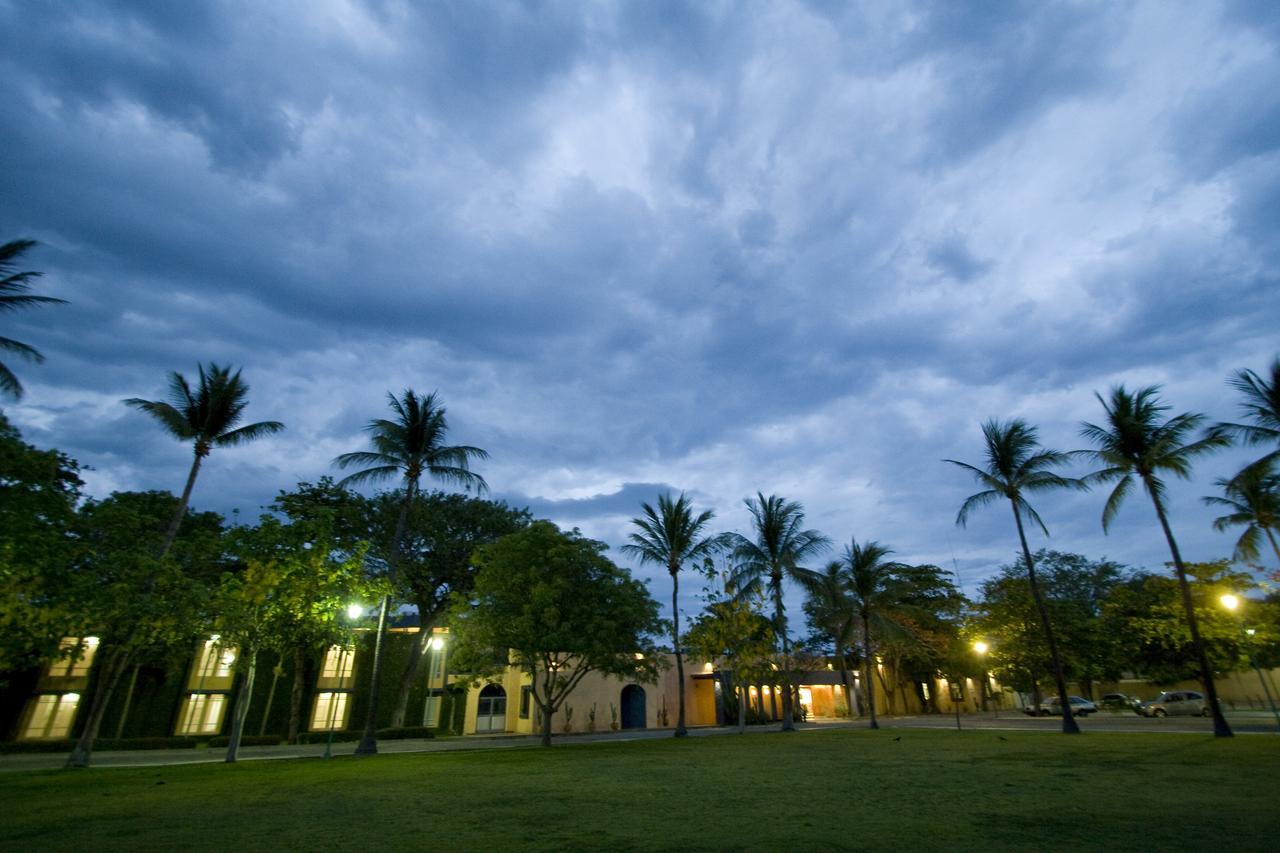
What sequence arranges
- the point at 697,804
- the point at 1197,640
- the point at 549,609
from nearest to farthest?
the point at 697,804 < the point at 1197,640 < the point at 549,609

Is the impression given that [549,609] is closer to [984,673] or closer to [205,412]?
[205,412]

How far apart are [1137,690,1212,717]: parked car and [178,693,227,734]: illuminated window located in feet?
173

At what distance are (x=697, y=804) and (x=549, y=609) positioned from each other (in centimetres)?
1440

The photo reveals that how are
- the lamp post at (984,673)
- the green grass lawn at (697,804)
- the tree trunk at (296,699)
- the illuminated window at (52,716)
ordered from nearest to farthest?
the green grass lawn at (697,804), the illuminated window at (52,716), the lamp post at (984,673), the tree trunk at (296,699)

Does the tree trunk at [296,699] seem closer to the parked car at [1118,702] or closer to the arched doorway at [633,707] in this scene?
the arched doorway at [633,707]

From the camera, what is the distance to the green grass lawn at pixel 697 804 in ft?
21.1

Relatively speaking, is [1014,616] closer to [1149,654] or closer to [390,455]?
[1149,654]

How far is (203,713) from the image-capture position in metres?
34.2

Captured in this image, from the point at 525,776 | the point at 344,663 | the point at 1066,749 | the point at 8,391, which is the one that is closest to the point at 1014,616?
the point at 1066,749

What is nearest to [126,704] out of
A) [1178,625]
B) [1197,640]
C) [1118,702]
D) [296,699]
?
[296,699]

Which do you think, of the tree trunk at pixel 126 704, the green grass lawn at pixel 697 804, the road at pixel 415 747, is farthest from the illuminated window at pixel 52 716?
the green grass lawn at pixel 697 804

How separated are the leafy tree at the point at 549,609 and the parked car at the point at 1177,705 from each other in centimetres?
3111

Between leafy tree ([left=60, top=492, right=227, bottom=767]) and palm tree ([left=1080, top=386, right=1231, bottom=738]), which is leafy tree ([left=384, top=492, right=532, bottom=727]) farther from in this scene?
palm tree ([left=1080, top=386, right=1231, bottom=738])

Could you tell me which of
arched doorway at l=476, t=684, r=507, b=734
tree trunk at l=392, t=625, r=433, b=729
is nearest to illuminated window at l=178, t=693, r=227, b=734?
tree trunk at l=392, t=625, r=433, b=729
